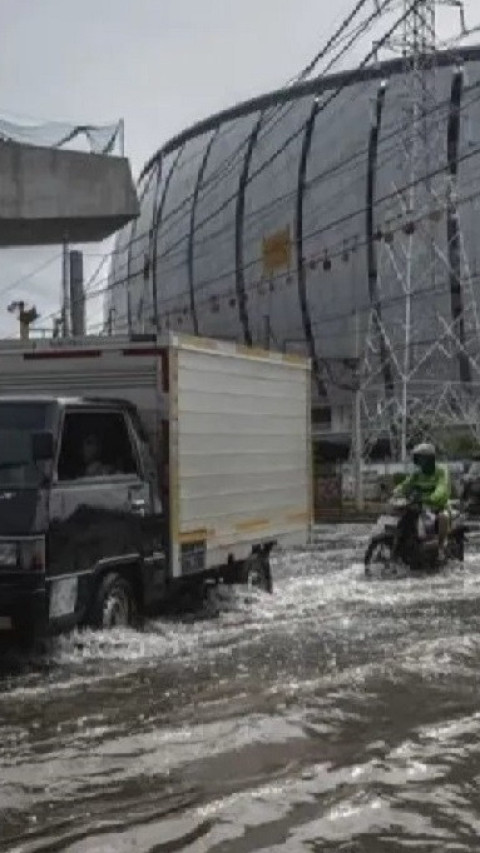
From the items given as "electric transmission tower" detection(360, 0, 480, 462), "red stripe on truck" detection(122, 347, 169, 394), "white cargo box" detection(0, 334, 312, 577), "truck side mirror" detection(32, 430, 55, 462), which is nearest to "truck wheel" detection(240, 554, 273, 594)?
"white cargo box" detection(0, 334, 312, 577)

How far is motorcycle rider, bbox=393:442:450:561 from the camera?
631 inches

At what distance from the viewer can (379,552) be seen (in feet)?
51.8

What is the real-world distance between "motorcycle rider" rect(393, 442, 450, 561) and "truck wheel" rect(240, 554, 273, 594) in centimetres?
295

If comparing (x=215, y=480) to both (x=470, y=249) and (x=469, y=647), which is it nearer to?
A: (x=469, y=647)

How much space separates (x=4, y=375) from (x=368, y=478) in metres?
22.3

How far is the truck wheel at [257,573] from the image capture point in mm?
13070

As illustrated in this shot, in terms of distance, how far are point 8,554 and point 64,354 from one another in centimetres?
287

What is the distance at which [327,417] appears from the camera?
162 feet

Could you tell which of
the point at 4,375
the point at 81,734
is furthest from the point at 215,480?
the point at 81,734

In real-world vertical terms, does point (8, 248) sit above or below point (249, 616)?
above

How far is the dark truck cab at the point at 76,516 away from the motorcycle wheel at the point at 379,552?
196 inches

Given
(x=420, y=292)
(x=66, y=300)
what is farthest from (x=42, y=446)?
(x=420, y=292)

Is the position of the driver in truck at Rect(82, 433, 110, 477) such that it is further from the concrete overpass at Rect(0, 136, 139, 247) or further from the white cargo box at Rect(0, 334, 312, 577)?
the concrete overpass at Rect(0, 136, 139, 247)

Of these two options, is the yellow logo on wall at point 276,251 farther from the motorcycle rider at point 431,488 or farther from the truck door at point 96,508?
the truck door at point 96,508
